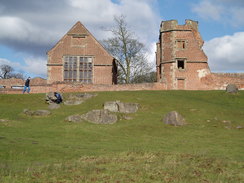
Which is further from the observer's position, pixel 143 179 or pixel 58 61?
pixel 58 61

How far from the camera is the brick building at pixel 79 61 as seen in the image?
53.2 meters

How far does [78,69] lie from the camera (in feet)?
175

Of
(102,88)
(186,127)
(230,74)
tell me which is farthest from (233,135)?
(230,74)

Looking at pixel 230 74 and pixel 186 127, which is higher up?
pixel 230 74

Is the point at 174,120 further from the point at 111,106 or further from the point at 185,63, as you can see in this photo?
the point at 185,63

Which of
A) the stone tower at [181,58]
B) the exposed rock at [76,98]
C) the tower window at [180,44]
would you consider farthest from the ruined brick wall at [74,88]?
the tower window at [180,44]

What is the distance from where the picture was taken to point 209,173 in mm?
12570

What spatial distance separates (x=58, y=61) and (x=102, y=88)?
10.2 meters

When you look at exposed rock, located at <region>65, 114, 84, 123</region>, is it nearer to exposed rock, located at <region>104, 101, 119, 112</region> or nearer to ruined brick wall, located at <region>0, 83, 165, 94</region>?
exposed rock, located at <region>104, 101, 119, 112</region>

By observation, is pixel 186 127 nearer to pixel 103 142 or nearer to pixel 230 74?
pixel 103 142

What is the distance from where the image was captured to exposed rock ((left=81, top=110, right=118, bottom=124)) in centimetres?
2871

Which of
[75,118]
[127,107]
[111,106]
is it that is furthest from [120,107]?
[75,118]

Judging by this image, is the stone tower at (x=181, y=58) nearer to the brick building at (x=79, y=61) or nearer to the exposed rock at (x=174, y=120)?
the brick building at (x=79, y=61)

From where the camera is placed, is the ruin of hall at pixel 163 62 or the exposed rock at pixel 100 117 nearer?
the exposed rock at pixel 100 117
